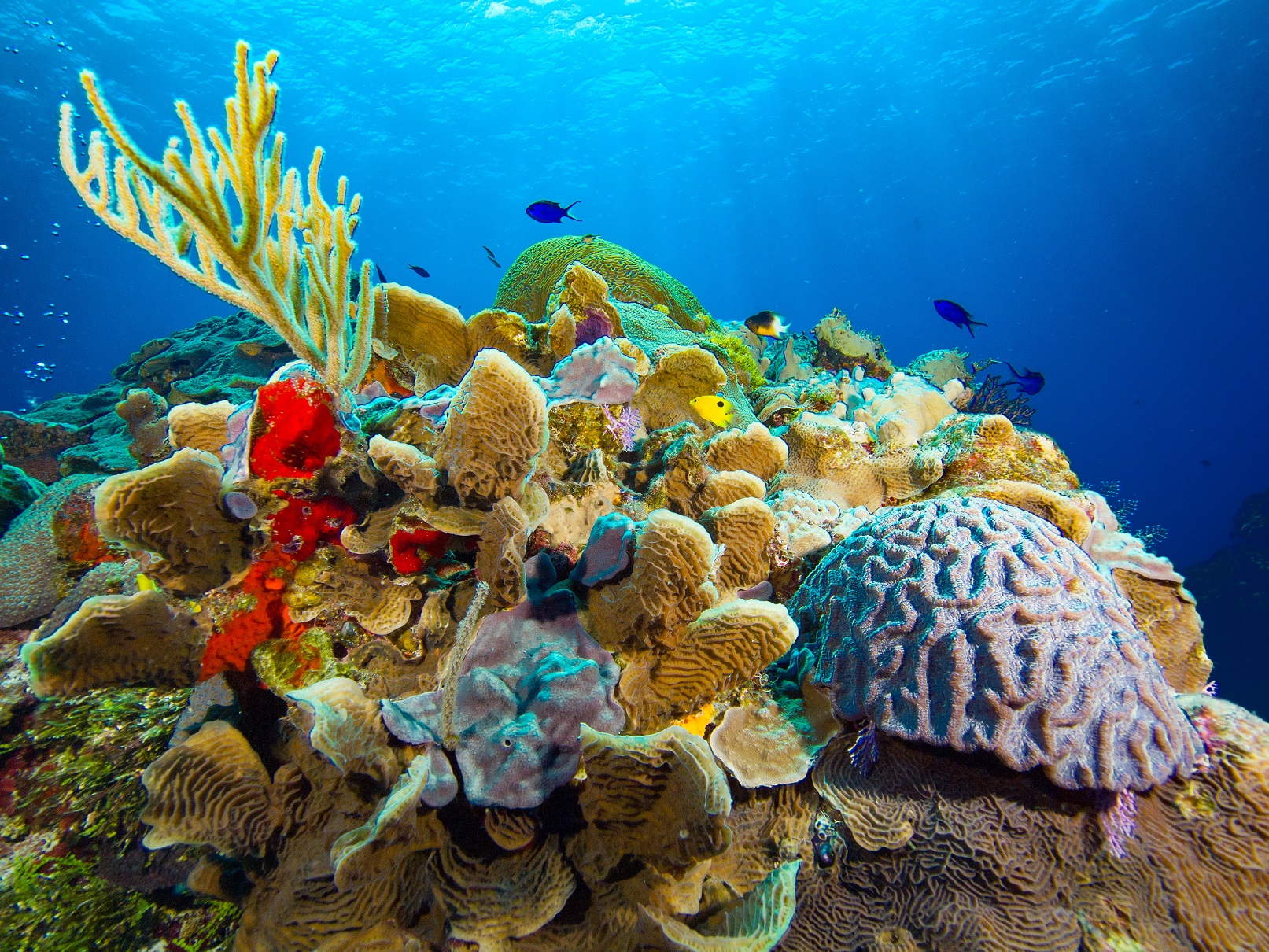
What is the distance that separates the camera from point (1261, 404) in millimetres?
69938

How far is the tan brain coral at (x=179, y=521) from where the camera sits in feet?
5.50

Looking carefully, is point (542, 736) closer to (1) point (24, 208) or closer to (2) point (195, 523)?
(2) point (195, 523)

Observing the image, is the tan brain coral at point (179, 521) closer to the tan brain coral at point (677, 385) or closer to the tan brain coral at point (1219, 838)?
the tan brain coral at point (677, 385)

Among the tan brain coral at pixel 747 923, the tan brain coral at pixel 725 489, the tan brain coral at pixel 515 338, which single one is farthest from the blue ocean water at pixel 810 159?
the tan brain coral at pixel 747 923

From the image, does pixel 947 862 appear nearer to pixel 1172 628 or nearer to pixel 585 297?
pixel 1172 628

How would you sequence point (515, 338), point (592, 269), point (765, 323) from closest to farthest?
point (515, 338), point (592, 269), point (765, 323)

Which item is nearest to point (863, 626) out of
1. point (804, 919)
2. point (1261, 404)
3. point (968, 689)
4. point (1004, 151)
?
point (968, 689)

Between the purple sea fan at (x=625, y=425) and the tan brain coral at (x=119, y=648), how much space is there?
80.8 inches

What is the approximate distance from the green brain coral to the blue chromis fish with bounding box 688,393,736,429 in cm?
231

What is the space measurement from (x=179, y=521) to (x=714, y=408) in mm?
2954

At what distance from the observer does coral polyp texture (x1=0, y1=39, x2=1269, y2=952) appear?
5.39 feet

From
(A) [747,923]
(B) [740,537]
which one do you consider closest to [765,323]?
(B) [740,537]

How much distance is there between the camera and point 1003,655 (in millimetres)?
1824

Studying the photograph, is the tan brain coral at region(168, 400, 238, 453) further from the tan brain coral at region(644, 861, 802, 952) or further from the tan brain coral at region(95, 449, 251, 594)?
the tan brain coral at region(644, 861, 802, 952)
